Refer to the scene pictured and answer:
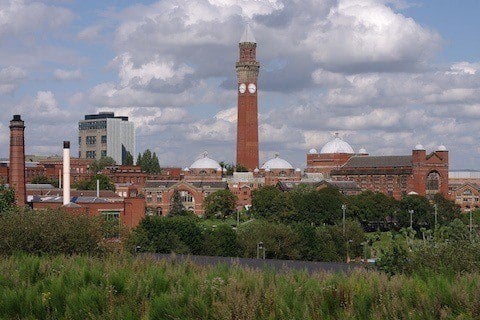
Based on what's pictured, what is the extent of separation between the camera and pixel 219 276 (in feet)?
45.5

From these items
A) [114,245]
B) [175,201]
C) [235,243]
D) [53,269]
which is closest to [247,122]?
[175,201]

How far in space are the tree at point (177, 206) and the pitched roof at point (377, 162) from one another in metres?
35.0

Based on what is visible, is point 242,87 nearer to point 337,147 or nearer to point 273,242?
point 337,147

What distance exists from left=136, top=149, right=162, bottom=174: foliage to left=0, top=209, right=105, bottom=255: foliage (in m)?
121

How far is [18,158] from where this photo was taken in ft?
203

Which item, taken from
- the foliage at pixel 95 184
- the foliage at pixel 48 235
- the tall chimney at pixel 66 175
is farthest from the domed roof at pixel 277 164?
the foliage at pixel 48 235

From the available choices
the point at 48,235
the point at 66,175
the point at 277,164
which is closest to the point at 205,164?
the point at 277,164

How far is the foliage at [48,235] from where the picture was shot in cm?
2400

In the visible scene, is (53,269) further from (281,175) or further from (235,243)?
(281,175)

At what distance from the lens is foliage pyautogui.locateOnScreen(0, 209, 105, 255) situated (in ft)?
78.7

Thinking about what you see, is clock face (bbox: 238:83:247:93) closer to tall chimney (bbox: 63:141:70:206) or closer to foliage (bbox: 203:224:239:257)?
tall chimney (bbox: 63:141:70:206)

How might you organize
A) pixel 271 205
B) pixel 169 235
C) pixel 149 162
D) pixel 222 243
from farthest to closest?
pixel 149 162, pixel 271 205, pixel 222 243, pixel 169 235

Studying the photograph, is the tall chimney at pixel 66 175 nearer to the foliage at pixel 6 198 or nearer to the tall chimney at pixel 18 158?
the tall chimney at pixel 18 158

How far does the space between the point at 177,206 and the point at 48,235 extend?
77.0 meters
